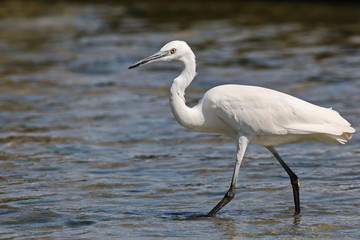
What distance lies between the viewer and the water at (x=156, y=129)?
26.4ft

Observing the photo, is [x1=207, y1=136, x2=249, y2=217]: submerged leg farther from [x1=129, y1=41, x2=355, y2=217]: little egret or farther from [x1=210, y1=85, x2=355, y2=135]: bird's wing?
[x1=210, y1=85, x2=355, y2=135]: bird's wing

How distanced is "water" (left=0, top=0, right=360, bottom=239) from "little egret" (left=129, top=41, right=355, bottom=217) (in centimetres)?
79

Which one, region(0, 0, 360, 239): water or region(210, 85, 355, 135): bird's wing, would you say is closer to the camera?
region(210, 85, 355, 135): bird's wing

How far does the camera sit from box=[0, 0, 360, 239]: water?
8047 millimetres

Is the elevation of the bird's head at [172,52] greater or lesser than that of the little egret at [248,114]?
greater

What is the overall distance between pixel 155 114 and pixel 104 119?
0.86 metres

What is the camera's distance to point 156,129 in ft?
40.1

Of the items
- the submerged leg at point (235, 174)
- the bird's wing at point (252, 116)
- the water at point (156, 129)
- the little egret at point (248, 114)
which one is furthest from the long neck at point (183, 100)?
the water at point (156, 129)

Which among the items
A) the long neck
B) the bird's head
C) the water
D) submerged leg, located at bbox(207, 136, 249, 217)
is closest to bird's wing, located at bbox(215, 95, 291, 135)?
submerged leg, located at bbox(207, 136, 249, 217)

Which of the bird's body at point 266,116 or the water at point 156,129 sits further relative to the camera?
the water at point 156,129

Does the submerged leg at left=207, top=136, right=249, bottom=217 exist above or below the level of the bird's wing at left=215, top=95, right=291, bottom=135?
below

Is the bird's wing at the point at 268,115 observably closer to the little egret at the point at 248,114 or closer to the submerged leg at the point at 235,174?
the little egret at the point at 248,114

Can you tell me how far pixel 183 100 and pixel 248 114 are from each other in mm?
672

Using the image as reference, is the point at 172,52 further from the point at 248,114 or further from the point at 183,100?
the point at 248,114
